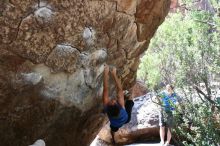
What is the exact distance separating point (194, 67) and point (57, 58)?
457 centimetres

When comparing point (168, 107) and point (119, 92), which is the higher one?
point (119, 92)

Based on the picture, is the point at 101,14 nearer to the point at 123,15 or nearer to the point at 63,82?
the point at 123,15

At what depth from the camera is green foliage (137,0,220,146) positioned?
725cm

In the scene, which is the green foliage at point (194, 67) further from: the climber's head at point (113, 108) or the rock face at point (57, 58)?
the rock face at point (57, 58)

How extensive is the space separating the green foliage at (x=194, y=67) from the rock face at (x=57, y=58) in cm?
182

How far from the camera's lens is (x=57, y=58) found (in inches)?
223

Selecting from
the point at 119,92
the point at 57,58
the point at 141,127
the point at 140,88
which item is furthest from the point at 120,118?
the point at 140,88

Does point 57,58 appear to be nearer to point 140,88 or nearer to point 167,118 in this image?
point 167,118

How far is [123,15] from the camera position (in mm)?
6363

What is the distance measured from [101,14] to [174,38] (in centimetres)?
540

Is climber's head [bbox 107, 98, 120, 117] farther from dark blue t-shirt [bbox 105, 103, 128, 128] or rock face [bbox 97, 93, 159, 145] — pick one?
rock face [bbox 97, 93, 159, 145]

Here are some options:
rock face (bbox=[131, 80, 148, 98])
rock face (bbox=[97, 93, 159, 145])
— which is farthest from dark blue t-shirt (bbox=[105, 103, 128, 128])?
rock face (bbox=[131, 80, 148, 98])

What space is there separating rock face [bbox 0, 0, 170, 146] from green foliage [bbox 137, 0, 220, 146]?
182 cm

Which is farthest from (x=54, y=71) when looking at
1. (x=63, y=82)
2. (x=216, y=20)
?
(x=216, y=20)
